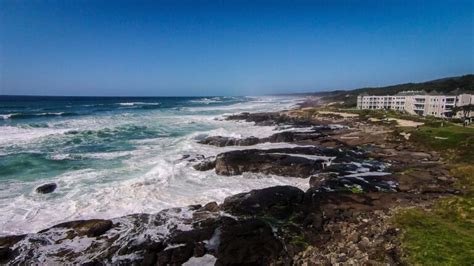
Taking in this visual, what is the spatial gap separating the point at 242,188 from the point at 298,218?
17.3ft

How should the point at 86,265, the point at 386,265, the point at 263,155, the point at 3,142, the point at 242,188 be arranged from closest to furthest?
the point at 386,265 → the point at 86,265 → the point at 242,188 → the point at 263,155 → the point at 3,142

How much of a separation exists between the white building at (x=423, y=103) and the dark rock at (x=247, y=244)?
62.8 m

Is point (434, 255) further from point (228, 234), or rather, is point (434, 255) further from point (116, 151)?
point (116, 151)

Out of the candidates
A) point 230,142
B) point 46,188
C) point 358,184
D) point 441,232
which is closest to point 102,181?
point 46,188

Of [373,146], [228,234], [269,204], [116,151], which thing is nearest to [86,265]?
[228,234]

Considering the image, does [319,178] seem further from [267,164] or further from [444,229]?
[444,229]

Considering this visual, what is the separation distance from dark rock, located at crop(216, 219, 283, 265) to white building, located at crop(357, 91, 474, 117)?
206 feet

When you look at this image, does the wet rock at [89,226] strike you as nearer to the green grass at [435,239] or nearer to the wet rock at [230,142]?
the green grass at [435,239]

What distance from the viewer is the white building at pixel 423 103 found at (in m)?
62.3

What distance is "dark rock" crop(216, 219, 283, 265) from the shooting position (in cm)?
1062

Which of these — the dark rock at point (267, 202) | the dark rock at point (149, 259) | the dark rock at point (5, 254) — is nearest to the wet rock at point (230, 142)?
the dark rock at point (267, 202)

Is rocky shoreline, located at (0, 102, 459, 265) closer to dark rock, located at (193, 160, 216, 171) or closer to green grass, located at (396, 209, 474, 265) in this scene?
green grass, located at (396, 209, 474, 265)

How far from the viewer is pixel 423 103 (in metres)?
70.9

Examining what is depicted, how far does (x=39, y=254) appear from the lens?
1134 cm
